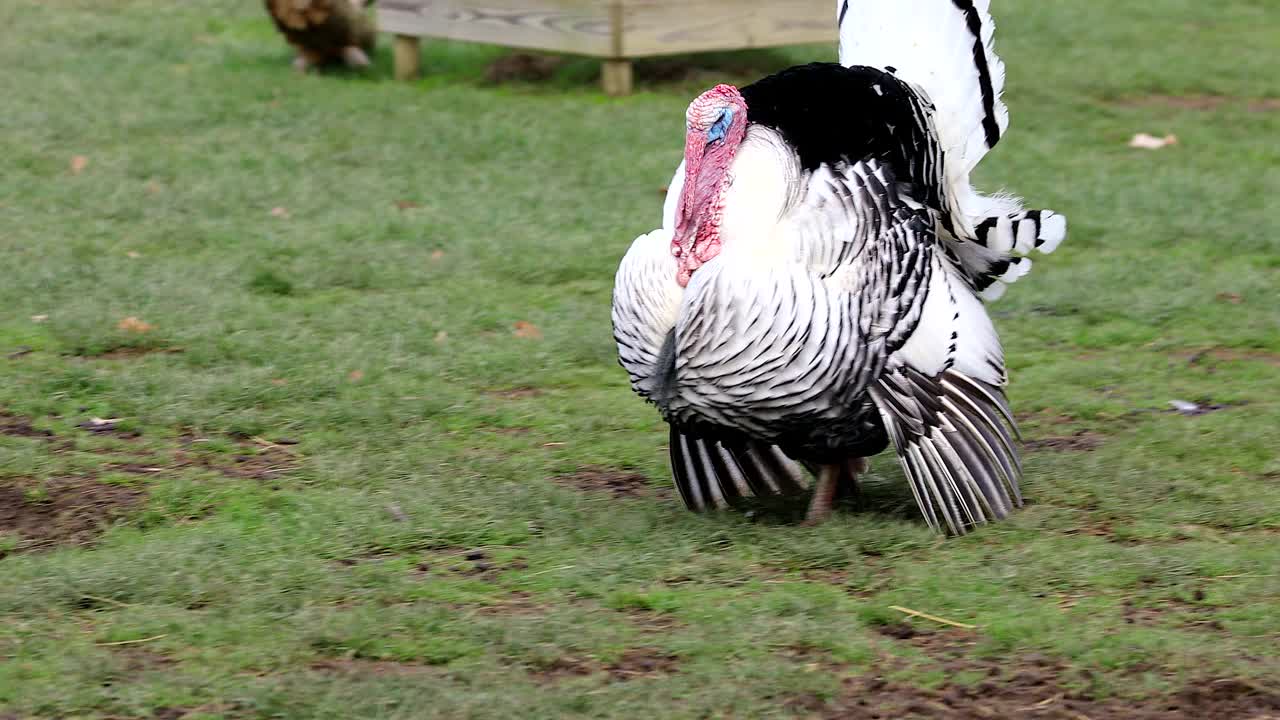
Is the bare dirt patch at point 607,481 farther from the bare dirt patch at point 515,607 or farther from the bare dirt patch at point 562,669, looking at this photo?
the bare dirt patch at point 562,669

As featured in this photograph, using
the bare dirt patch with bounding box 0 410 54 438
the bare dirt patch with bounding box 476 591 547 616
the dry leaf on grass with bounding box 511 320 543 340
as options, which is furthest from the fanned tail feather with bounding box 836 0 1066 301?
the bare dirt patch with bounding box 0 410 54 438

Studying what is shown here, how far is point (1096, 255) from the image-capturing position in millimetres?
6965

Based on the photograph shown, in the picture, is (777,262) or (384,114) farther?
(384,114)

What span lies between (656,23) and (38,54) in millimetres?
4332

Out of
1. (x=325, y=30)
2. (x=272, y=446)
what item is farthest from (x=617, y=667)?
(x=325, y=30)

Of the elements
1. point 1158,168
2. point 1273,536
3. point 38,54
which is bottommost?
point 1273,536

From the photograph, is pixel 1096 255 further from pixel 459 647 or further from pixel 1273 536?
pixel 459 647

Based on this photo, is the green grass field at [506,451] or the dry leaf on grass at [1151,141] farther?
the dry leaf on grass at [1151,141]

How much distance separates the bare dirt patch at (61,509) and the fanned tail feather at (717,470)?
1492 mm

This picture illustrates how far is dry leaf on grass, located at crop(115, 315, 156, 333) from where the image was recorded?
5711mm

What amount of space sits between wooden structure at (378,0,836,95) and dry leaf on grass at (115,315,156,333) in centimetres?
446

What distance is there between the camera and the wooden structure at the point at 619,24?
31.4 feet

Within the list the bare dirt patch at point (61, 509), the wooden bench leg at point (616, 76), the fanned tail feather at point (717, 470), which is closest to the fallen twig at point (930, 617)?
the fanned tail feather at point (717, 470)

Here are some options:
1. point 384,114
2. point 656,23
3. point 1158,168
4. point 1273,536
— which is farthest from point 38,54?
point 1273,536
